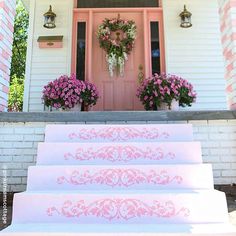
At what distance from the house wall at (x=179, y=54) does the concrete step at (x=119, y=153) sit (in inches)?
95.2

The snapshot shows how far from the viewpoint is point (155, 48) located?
14.6 ft

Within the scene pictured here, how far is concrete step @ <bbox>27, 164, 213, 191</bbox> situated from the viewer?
71.6 inches

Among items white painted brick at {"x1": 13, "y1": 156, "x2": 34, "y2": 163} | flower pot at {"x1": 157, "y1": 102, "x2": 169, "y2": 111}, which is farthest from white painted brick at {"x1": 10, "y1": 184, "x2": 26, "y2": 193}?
flower pot at {"x1": 157, "y1": 102, "x2": 169, "y2": 111}

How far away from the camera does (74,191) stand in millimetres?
1720

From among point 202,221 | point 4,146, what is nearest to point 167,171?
point 202,221

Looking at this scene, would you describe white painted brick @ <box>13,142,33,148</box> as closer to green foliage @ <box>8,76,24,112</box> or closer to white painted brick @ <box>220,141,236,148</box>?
white painted brick @ <box>220,141,236,148</box>

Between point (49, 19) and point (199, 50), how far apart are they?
2.55 meters

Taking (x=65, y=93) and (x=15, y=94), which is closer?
(x=65, y=93)

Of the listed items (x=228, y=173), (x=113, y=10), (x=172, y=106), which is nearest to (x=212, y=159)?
(x=228, y=173)

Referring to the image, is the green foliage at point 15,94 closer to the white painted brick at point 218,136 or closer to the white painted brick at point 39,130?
the white painted brick at point 39,130

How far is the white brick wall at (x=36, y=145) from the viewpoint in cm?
253

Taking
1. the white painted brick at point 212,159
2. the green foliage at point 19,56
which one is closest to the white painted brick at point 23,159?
the white painted brick at point 212,159

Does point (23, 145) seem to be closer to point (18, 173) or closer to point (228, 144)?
point (18, 173)

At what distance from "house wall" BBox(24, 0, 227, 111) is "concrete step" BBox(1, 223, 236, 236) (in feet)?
9.83
